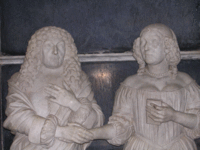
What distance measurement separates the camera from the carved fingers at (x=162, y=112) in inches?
112

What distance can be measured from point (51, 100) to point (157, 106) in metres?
1.23

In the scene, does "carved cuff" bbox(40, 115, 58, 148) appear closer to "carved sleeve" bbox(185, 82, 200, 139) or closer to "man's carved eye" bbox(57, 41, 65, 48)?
"man's carved eye" bbox(57, 41, 65, 48)

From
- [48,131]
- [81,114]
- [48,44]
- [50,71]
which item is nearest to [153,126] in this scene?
[81,114]

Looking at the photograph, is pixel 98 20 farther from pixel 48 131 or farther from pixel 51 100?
pixel 48 131

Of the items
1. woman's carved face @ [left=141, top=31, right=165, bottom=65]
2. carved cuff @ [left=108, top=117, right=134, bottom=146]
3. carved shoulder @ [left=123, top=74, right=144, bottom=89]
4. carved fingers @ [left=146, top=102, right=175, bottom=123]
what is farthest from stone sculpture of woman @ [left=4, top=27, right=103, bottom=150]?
woman's carved face @ [left=141, top=31, right=165, bottom=65]

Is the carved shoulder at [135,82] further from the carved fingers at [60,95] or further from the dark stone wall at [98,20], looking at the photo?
the dark stone wall at [98,20]

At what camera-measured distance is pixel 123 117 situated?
3104 mm

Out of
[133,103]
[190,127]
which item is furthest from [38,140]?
[190,127]

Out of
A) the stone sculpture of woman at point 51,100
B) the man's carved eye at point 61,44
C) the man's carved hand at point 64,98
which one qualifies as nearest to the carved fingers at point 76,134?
the stone sculpture of woman at point 51,100

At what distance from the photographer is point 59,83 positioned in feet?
10.2

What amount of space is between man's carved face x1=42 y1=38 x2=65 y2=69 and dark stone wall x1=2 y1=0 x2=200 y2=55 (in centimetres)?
101

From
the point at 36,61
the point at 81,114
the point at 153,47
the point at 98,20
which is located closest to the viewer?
the point at 81,114

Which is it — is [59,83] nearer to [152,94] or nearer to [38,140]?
[38,140]

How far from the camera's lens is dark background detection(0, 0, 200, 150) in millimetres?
4117
